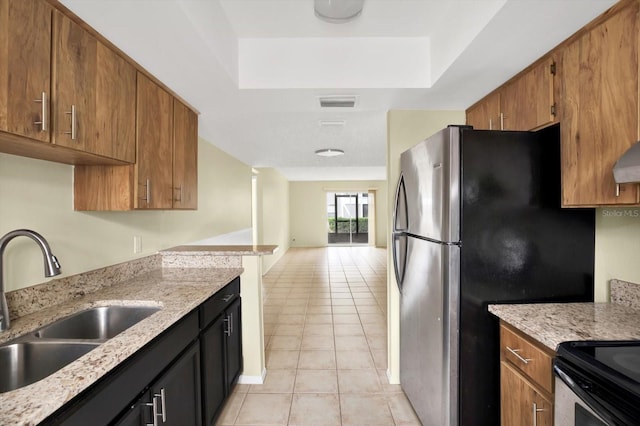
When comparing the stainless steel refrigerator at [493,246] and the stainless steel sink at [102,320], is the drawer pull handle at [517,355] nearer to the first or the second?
the stainless steel refrigerator at [493,246]

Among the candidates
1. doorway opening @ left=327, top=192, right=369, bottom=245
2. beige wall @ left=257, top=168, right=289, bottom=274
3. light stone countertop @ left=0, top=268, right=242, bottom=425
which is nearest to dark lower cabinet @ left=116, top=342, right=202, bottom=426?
light stone countertop @ left=0, top=268, right=242, bottom=425

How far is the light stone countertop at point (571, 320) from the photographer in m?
1.11

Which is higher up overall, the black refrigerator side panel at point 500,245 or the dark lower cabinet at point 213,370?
the black refrigerator side panel at point 500,245

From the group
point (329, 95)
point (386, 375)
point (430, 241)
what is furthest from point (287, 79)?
point (386, 375)

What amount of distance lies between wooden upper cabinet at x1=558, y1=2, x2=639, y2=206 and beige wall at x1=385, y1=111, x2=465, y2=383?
37.2 inches

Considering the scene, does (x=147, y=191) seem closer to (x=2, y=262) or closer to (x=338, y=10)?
(x=2, y=262)

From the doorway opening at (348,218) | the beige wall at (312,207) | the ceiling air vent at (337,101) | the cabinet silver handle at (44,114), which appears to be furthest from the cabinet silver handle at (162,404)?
the doorway opening at (348,218)

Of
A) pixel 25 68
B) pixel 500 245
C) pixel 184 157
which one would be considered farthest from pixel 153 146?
pixel 500 245

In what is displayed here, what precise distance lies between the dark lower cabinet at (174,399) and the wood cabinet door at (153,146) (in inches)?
35.6

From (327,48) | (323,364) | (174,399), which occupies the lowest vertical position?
(323,364)

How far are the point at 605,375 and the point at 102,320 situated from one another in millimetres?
2069

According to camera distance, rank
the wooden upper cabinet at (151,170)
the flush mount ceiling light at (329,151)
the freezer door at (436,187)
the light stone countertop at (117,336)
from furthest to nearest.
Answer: the flush mount ceiling light at (329,151) < the wooden upper cabinet at (151,170) < the freezer door at (436,187) < the light stone countertop at (117,336)

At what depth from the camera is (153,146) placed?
5.77 feet

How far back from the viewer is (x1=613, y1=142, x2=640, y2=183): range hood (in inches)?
37.9
